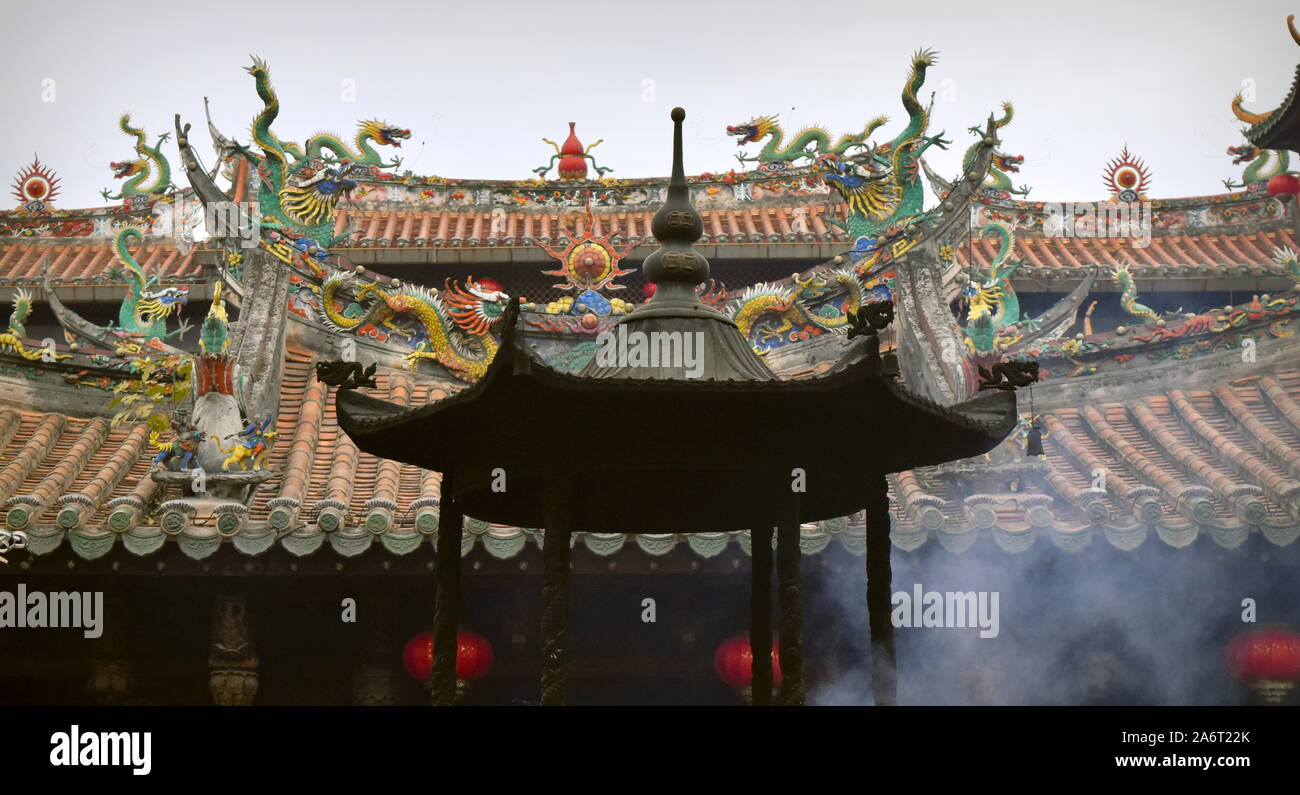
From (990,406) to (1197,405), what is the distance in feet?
23.3

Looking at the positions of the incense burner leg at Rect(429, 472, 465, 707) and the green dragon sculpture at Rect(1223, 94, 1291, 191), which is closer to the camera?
the incense burner leg at Rect(429, 472, 465, 707)

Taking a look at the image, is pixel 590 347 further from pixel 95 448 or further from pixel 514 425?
pixel 514 425

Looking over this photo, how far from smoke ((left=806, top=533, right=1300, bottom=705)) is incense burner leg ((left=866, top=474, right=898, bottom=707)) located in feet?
12.5

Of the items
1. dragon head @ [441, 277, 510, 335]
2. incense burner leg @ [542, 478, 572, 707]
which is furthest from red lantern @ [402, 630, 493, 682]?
incense burner leg @ [542, 478, 572, 707]

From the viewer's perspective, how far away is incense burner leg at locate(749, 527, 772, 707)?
8.38m

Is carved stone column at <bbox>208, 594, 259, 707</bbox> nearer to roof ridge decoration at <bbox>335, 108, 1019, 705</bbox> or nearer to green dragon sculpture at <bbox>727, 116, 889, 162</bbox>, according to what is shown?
roof ridge decoration at <bbox>335, 108, 1019, 705</bbox>

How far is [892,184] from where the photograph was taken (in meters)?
15.1

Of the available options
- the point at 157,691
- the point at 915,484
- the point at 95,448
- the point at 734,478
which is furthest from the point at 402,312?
the point at 734,478

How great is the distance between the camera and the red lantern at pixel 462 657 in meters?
12.1

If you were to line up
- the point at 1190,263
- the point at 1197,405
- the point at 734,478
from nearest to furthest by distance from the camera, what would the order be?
the point at 734,478, the point at 1197,405, the point at 1190,263

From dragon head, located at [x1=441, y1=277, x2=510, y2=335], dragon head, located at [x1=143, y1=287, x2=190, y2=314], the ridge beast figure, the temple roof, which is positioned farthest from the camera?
dragon head, located at [x1=143, y1=287, x2=190, y2=314]

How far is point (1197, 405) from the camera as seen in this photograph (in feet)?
46.2

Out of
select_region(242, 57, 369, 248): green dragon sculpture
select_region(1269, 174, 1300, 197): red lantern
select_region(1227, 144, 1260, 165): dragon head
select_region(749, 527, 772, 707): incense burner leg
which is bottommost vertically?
select_region(749, 527, 772, 707): incense burner leg

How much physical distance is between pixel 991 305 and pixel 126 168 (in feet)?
42.0
